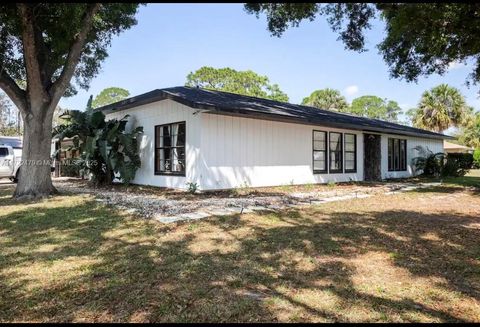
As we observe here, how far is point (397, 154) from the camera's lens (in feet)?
59.4

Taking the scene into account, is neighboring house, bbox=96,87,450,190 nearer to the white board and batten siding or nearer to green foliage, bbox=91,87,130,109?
the white board and batten siding

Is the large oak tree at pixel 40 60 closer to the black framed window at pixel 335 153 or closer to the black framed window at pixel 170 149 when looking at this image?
the black framed window at pixel 170 149

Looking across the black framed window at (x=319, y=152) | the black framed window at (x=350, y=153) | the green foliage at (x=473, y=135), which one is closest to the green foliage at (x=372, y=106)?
the green foliage at (x=473, y=135)

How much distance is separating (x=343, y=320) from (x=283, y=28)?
27.6 ft

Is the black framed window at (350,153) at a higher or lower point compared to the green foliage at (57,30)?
lower

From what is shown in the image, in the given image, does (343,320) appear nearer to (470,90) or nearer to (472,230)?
(472,230)

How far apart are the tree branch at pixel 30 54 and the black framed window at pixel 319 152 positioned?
9.49m

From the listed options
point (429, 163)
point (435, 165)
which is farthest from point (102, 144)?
point (435, 165)

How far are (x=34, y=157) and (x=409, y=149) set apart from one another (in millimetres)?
18051

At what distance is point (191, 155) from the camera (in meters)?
10.4

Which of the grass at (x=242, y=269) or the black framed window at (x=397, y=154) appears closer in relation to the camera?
the grass at (x=242, y=269)

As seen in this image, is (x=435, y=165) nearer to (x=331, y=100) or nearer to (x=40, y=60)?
(x=40, y=60)

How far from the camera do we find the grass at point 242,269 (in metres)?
2.75

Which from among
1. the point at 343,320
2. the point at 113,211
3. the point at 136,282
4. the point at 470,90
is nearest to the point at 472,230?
the point at 343,320
